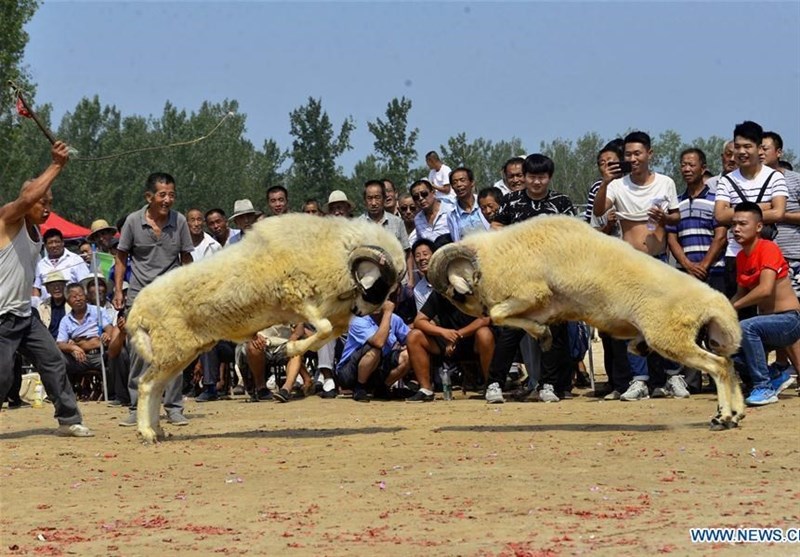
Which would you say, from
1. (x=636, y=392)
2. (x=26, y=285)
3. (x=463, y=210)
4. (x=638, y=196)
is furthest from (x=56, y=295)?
(x=638, y=196)

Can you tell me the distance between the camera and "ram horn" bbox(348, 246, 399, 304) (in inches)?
440

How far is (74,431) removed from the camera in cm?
1272

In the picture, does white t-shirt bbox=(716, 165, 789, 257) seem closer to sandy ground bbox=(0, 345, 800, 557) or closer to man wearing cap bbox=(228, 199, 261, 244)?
sandy ground bbox=(0, 345, 800, 557)

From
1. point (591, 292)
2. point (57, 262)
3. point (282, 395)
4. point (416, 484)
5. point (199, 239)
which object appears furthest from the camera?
point (57, 262)

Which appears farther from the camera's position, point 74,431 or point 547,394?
point 547,394

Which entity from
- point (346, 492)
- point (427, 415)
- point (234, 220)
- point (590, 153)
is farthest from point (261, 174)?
point (346, 492)

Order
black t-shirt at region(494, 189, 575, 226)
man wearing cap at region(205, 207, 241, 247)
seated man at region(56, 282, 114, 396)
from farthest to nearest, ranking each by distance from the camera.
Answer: seated man at region(56, 282, 114, 396), man wearing cap at region(205, 207, 241, 247), black t-shirt at region(494, 189, 575, 226)

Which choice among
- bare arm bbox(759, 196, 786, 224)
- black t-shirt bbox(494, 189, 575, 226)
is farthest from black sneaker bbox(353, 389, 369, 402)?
bare arm bbox(759, 196, 786, 224)

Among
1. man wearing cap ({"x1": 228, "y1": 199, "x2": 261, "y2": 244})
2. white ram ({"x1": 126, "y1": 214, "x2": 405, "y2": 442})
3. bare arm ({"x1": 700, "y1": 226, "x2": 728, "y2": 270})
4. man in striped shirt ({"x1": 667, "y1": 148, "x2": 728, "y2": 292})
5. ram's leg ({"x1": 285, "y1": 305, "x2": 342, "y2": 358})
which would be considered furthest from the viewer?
man wearing cap ({"x1": 228, "y1": 199, "x2": 261, "y2": 244})

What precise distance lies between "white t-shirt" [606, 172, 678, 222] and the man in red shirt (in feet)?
2.60

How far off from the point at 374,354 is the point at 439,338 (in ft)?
2.98

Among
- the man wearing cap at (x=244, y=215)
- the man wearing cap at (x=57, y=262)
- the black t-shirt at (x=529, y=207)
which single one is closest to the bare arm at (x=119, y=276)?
the black t-shirt at (x=529, y=207)

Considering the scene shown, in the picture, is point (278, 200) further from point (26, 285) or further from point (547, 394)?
point (26, 285)

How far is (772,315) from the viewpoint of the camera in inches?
516
